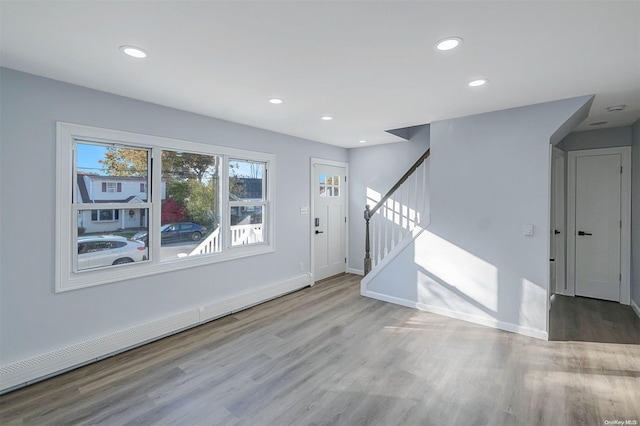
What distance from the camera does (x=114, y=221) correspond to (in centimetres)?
296

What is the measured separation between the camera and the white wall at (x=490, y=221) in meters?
A: 3.21

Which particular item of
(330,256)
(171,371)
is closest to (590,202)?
(330,256)

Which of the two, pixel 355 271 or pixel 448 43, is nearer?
pixel 448 43

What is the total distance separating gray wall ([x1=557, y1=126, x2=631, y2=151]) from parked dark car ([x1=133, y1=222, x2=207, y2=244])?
17.5ft

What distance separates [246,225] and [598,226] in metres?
5.05

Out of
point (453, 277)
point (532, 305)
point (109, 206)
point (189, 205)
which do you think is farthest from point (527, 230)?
point (109, 206)

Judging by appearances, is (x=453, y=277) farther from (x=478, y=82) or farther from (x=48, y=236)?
(x=48, y=236)

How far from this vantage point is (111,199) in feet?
9.62

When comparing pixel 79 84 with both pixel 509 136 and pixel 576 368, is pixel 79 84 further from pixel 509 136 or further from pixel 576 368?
pixel 576 368

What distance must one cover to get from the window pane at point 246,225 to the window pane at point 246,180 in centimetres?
16

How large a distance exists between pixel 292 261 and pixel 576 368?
11.4 feet

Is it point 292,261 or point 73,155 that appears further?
point 292,261

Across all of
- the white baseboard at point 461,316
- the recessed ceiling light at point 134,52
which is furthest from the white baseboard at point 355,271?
the recessed ceiling light at point 134,52

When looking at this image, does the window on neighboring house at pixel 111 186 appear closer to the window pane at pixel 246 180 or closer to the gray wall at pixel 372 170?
the window pane at pixel 246 180
